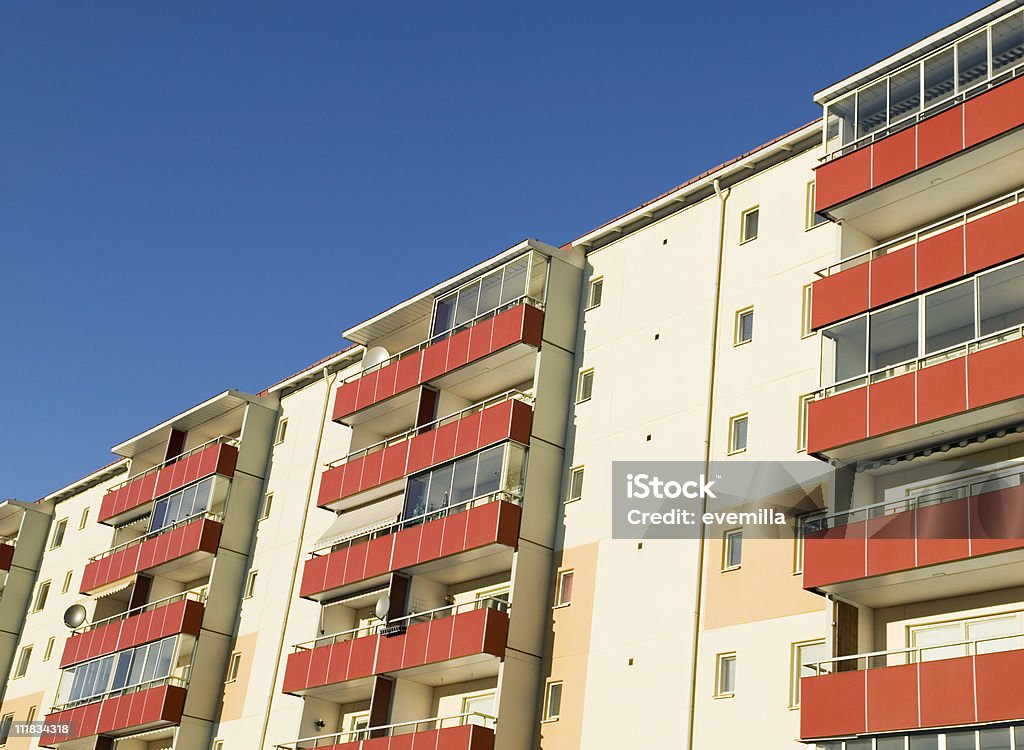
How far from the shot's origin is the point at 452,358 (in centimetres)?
4056

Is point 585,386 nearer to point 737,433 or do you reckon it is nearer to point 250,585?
point 737,433

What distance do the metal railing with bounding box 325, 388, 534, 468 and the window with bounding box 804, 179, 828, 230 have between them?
9.40 m

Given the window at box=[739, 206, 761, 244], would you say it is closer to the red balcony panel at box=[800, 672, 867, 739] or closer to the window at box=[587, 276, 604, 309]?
the window at box=[587, 276, 604, 309]

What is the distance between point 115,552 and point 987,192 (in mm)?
37102

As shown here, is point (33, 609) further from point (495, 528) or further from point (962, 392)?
point (962, 392)

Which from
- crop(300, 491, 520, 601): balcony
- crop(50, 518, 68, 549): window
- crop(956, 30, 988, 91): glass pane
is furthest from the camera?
crop(50, 518, 68, 549): window

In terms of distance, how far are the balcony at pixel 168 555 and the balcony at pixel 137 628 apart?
3.99 feet

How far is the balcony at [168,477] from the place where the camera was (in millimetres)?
49500

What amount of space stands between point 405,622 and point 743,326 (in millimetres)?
12998

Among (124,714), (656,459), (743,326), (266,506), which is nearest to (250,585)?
(266,506)

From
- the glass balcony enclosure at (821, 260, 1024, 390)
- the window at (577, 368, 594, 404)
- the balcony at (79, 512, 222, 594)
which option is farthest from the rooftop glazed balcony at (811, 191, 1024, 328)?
the balcony at (79, 512, 222, 594)

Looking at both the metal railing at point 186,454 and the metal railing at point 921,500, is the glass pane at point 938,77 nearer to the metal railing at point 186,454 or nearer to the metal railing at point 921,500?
the metal railing at point 921,500

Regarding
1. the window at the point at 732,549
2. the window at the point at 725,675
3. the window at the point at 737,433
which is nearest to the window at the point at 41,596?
the window at the point at 737,433

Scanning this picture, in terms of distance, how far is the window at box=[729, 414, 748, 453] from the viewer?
3228 centimetres
